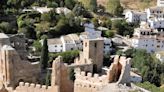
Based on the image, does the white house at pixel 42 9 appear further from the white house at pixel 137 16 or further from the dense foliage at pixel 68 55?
the white house at pixel 137 16

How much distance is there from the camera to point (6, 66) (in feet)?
42.6

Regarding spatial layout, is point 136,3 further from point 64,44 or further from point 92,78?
point 92,78

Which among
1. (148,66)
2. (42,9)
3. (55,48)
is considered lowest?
(148,66)

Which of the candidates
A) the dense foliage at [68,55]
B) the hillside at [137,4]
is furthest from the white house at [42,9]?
the hillside at [137,4]

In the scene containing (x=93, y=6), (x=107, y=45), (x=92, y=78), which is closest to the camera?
(x=92, y=78)

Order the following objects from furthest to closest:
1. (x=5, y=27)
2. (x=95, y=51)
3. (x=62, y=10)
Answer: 1. (x=62, y=10)
2. (x=5, y=27)
3. (x=95, y=51)

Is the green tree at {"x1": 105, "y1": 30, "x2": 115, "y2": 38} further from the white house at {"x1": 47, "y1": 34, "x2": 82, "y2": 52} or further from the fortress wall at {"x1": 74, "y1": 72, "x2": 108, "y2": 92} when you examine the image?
the fortress wall at {"x1": 74, "y1": 72, "x2": 108, "y2": 92}

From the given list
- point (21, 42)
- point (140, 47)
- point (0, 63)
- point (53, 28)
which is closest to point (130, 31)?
point (140, 47)

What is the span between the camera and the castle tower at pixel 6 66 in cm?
1291

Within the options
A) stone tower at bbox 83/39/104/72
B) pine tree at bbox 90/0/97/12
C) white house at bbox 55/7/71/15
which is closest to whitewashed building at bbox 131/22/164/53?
white house at bbox 55/7/71/15

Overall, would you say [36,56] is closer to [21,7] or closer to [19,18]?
[19,18]

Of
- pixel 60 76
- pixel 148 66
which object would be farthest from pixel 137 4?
pixel 60 76

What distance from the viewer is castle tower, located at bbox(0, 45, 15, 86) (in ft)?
42.3

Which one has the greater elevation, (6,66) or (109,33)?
(6,66)
